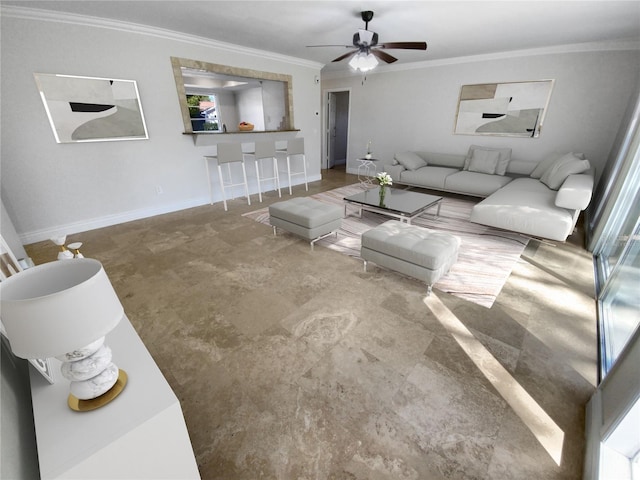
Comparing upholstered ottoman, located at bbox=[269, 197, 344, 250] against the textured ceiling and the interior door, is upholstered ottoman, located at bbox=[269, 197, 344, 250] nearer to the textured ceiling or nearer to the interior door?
the textured ceiling

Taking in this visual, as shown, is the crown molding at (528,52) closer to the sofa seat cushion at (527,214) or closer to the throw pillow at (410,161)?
the throw pillow at (410,161)

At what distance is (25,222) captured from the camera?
335cm

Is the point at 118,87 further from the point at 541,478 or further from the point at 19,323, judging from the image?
the point at 541,478

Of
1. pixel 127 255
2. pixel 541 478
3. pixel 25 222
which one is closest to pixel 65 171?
pixel 25 222

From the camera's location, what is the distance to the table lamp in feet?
2.10

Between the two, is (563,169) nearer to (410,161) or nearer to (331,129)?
(410,161)

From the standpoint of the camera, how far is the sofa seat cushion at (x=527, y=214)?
2965mm

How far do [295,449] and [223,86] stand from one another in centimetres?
908

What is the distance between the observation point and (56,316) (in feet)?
2.14

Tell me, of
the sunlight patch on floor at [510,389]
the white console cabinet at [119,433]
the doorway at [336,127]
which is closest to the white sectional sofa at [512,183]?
the sunlight patch on floor at [510,389]

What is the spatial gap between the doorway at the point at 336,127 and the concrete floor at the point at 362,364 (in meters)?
5.49

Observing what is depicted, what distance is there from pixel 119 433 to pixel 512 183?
5.16 m

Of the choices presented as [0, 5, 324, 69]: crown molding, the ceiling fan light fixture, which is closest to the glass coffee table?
the ceiling fan light fixture

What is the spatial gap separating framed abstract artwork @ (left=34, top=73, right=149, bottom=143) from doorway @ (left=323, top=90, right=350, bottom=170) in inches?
190
